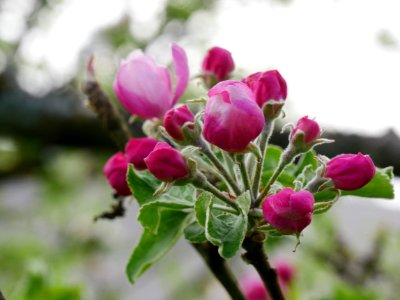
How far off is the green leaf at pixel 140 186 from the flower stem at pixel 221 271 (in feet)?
0.35

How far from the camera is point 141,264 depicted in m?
0.79

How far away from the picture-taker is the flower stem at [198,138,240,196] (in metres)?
0.69

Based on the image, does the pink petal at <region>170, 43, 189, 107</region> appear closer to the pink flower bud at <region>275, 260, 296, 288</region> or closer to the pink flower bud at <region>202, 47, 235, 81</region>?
the pink flower bud at <region>202, 47, 235, 81</region>

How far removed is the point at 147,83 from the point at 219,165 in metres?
0.16

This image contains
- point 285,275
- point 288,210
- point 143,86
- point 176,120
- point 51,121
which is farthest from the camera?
point 51,121

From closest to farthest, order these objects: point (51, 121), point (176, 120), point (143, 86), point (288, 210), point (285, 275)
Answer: point (288, 210) < point (176, 120) < point (143, 86) < point (285, 275) < point (51, 121)

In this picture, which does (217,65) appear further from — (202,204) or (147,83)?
(202,204)

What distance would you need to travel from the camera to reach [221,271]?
0.78m

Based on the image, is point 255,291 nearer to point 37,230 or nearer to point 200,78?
point 200,78

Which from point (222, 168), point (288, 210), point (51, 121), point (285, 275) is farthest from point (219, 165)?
point (51, 121)

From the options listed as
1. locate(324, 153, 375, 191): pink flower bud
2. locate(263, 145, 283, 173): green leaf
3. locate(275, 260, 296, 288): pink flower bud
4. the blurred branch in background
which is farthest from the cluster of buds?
the blurred branch in background

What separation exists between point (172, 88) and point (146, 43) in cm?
296

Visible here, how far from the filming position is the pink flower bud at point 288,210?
0.61m

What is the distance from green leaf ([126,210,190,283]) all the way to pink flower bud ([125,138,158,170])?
0.06 meters
